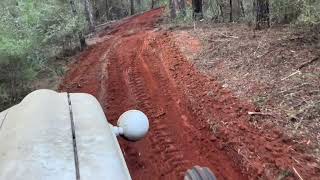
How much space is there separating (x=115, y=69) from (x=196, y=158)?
20.6 ft

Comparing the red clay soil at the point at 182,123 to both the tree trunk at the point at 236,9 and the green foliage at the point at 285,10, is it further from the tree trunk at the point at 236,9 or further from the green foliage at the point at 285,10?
the tree trunk at the point at 236,9

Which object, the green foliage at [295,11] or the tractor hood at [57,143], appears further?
the green foliage at [295,11]

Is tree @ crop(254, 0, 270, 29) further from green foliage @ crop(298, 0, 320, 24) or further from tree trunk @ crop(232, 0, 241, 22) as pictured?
tree trunk @ crop(232, 0, 241, 22)

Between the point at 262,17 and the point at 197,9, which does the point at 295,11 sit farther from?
the point at 197,9

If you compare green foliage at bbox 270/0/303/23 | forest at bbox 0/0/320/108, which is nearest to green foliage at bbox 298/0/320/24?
forest at bbox 0/0/320/108

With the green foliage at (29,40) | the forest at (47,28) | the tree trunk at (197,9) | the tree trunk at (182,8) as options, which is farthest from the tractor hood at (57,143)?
the tree trunk at (182,8)

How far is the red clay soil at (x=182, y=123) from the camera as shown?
19.6 ft

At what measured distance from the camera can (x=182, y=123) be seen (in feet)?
25.6

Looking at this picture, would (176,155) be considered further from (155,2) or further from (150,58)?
(155,2)

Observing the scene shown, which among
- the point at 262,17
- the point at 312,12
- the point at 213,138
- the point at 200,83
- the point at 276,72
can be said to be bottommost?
the point at 213,138

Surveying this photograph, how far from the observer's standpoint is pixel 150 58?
507 inches

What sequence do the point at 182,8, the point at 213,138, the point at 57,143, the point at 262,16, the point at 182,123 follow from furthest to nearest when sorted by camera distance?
the point at 182,8, the point at 262,16, the point at 182,123, the point at 213,138, the point at 57,143

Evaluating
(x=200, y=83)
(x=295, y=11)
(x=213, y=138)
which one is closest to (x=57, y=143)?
(x=213, y=138)

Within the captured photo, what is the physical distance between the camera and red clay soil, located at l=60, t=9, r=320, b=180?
5.98 meters
